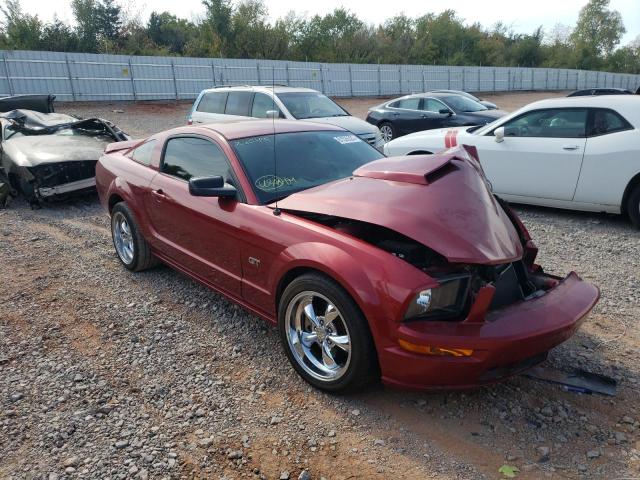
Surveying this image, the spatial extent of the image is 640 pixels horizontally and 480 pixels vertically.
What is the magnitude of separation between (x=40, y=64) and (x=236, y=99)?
1711 centimetres

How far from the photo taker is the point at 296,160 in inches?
151

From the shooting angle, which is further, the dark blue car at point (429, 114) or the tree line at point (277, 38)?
the tree line at point (277, 38)

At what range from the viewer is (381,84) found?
35.0 meters

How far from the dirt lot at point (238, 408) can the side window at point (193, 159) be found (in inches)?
43.9

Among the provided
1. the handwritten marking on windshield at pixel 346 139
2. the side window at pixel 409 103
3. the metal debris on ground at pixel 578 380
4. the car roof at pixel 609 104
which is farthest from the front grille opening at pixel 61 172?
the side window at pixel 409 103

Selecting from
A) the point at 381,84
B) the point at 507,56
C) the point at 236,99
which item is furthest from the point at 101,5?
the point at 507,56

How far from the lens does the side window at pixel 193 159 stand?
151 inches

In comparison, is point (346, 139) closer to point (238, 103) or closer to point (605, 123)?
point (605, 123)

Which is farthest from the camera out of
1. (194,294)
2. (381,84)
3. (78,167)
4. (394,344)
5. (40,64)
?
(381,84)

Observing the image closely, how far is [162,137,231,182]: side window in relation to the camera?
3.83m

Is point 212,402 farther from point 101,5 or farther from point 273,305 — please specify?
point 101,5

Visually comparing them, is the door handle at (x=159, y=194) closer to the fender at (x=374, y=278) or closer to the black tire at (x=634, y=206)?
the fender at (x=374, y=278)

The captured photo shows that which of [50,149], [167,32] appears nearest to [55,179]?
[50,149]

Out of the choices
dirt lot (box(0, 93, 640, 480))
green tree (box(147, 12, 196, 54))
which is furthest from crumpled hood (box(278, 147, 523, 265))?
green tree (box(147, 12, 196, 54))
